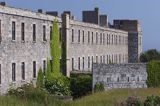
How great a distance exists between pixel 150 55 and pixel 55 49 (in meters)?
47.7

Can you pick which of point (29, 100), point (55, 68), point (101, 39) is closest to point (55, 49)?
point (55, 68)

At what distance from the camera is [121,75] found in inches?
1911

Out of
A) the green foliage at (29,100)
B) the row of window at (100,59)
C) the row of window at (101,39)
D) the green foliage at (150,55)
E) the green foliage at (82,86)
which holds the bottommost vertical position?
the green foliage at (82,86)

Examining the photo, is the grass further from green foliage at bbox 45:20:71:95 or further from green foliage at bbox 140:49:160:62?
green foliage at bbox 140:49:160:62

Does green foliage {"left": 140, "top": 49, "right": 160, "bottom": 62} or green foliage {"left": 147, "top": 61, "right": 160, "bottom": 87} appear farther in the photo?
green foliage {"left": 140, "top": 49, "right": 160, "bottom": 62}

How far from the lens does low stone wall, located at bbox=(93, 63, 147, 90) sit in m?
47.2

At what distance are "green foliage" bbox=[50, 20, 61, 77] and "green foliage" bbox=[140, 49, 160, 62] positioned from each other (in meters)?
44.4

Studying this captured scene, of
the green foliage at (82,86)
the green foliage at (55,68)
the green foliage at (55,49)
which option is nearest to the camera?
the green foliage at (55,68)

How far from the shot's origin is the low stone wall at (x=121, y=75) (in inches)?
1859

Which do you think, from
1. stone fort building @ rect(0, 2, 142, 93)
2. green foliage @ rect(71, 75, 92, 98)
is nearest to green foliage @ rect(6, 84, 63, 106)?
stone fort building @ rect(0, 2, 142, 93)

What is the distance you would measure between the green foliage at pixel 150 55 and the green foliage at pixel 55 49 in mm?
44420

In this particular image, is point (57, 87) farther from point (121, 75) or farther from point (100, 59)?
point (100, 59)

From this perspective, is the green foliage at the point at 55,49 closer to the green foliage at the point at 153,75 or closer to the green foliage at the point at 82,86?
the green foliage at the point at 82,86

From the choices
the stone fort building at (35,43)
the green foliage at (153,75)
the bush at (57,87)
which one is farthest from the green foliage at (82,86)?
the green foliage at (153,75)
